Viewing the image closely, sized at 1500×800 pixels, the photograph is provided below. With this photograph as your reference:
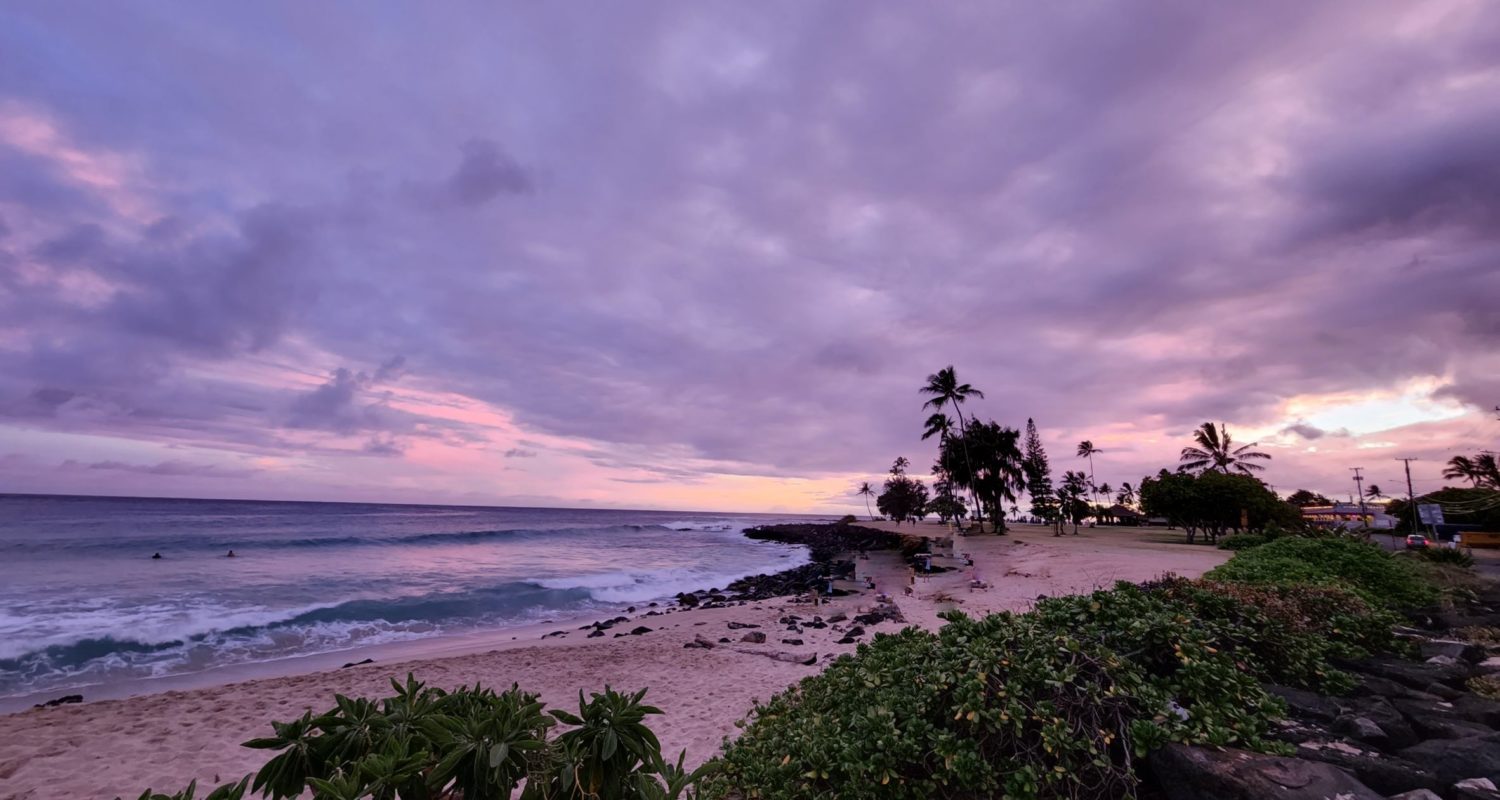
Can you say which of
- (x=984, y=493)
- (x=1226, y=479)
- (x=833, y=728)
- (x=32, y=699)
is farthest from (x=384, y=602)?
(x=984, y=493)

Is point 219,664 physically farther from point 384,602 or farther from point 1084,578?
point 1084,578

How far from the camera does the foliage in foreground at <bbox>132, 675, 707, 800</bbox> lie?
1.76m

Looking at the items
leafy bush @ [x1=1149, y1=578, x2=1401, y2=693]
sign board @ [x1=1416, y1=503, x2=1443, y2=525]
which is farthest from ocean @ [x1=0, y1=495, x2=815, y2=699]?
sign board @ [x1=1416, y1=503, x2=1443, y2=525]

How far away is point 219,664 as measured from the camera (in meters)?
13.9

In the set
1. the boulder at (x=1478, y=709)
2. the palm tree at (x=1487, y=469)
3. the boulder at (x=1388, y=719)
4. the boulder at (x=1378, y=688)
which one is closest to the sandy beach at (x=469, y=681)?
the boulder at (x=1378, y=688)

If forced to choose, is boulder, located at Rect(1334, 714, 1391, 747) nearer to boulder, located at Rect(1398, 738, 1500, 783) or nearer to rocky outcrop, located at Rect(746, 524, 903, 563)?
boulder, located at Rect(1398, 738, 1500, 783)

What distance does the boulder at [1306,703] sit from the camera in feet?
16.2

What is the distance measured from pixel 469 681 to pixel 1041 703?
11.1 m

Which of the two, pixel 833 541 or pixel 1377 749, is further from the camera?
pixel 833 541

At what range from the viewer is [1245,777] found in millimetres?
3711

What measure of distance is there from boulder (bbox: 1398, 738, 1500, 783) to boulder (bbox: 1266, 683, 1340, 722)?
0.71 m

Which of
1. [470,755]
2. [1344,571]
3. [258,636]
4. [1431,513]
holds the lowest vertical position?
[258,636]

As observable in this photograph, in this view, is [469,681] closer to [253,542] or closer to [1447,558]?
[1447,558]

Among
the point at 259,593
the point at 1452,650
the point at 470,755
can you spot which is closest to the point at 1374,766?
the point at 1452,650
